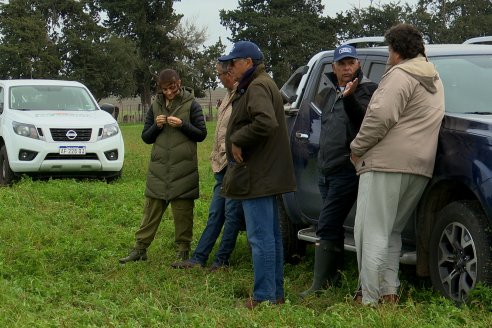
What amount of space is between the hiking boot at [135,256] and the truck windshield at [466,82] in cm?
324

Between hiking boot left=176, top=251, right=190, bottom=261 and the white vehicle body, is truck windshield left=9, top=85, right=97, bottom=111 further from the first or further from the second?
hiking boot left=176, top=251, right=190, bottom=261

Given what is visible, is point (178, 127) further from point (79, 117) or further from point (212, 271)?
point (79, 117)

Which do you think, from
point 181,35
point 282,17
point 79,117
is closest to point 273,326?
point 79,117

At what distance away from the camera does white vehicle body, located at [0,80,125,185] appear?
12984 millimetres

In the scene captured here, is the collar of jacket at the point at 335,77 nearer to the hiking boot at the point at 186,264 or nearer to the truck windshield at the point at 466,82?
the truck windshield at the point at 466,82

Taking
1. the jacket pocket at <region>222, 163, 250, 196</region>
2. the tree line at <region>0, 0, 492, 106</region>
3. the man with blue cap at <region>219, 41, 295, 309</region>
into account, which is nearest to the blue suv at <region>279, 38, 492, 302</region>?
the man with blue cap at <region>219, 41, 295, 309</region>

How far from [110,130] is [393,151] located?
874cm

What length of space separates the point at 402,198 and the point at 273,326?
1377 mm

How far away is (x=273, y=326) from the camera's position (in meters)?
4.93

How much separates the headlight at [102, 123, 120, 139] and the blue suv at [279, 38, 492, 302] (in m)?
6.89

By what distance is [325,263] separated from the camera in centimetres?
641

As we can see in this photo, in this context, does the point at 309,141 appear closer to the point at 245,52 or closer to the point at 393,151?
the point at 245,52

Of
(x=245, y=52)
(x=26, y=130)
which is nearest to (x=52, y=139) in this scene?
(x=26, y=130)

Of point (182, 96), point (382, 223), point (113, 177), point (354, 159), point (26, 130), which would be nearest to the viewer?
point (382, 223)
